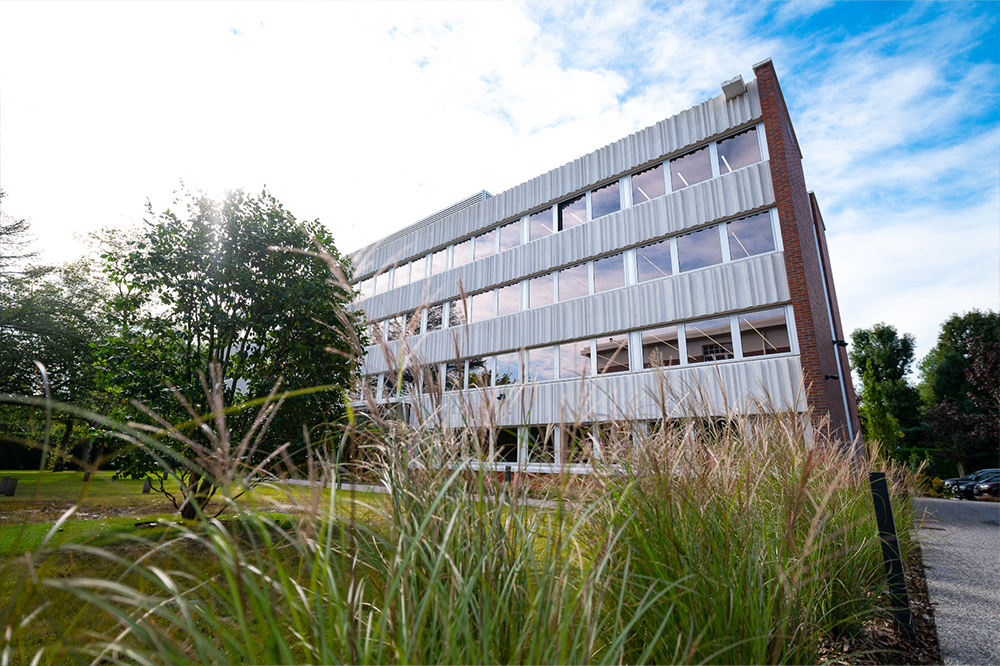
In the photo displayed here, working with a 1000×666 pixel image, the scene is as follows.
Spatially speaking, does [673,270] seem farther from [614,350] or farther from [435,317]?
[435,317]

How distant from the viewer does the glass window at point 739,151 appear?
10.8 meters

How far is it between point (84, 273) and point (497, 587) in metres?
22.0

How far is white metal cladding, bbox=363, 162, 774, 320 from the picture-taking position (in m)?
10.6

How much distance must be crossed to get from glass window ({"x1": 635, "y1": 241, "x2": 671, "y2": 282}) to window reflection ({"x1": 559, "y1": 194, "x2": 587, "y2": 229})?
2384mm

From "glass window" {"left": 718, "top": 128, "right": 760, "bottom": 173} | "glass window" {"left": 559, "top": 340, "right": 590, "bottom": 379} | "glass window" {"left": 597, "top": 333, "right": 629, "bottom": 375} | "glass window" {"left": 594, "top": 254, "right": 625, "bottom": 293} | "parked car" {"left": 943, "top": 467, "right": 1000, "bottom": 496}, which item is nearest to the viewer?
"glass window" {"left": 718, "top": 128, "right": 760, "bottom": 173}

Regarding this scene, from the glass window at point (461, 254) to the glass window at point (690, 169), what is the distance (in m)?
7.43

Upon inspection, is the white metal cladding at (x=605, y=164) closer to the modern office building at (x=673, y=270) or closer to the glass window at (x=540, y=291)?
the modern office building at (x=673, y=270)

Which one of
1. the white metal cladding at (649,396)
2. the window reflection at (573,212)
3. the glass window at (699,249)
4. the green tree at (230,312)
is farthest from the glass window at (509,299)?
the green tree at (230,312)

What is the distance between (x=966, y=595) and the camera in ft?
10.4

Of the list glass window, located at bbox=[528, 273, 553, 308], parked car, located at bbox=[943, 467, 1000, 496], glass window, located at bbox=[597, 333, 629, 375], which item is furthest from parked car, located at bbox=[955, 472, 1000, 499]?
glass window, located at bbox=[528, 273, 553, 308]

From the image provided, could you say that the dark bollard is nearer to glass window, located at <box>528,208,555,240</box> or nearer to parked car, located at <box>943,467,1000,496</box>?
glass window, located at <box>528,208,555,240</box>

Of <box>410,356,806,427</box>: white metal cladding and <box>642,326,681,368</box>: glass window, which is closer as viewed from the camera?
<box>410,356,806,427</box>: white metal cladding

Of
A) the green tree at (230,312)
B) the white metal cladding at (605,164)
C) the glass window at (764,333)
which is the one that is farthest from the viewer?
the white metal cladding at (605,164)

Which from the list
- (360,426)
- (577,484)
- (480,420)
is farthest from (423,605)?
(577,484)
